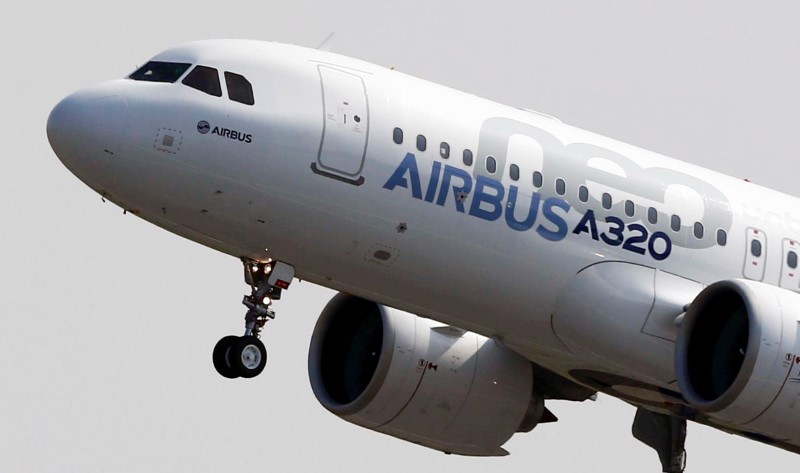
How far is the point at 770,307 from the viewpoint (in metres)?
27.1

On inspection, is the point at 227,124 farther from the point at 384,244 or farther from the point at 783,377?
the point at 783,377

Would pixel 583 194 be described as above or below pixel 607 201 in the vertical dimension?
below

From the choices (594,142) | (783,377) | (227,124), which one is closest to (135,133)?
(227,124)

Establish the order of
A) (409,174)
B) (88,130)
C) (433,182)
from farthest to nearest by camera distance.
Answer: (433,182) → (409,174) → (88,130)

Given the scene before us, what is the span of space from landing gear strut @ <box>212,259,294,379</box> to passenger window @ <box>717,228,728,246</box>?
6356mm

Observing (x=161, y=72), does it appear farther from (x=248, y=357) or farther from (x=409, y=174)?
(x=248, y=357)

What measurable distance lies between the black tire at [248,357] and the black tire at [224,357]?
42 mm

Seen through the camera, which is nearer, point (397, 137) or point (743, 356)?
point (397, 137)

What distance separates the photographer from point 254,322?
26.8m

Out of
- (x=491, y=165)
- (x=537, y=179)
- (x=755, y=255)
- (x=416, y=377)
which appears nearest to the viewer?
(x=491, y=165)

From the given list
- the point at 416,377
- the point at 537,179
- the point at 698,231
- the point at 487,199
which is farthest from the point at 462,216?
the point at 416,377

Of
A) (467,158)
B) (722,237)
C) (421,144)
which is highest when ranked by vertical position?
(722,237)

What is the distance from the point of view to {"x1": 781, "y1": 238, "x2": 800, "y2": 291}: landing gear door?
29844mm

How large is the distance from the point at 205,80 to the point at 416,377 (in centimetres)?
703
